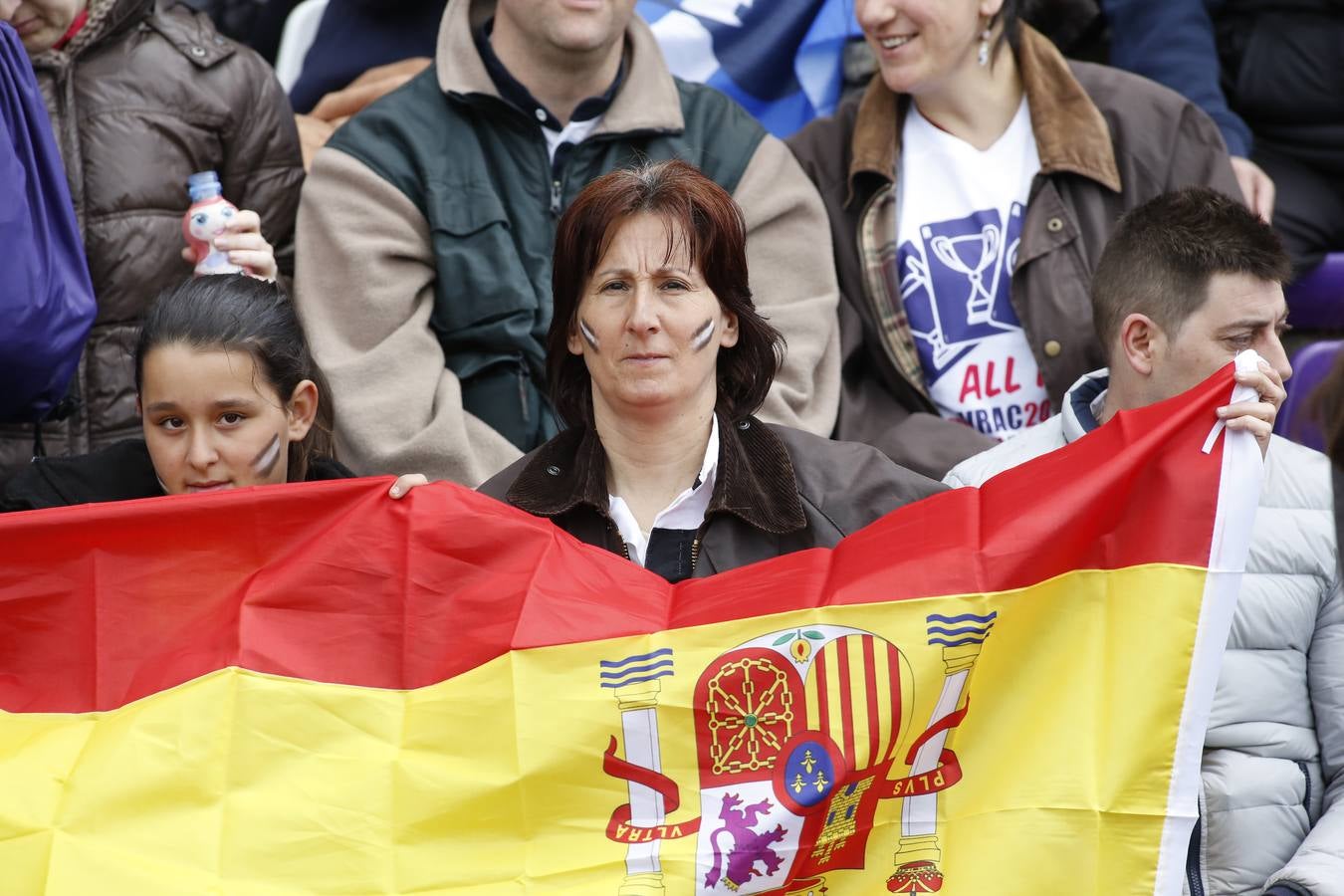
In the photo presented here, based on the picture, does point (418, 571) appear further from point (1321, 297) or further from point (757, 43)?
point (1321, 297)

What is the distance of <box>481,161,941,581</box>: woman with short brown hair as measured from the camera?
3672 mm

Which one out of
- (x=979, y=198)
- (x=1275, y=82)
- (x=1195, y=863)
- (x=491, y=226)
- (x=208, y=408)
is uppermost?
(x=1275, y=82)

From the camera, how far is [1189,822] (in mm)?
2973

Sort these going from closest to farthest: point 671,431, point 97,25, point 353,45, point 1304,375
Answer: point 671,431 → point 97,25 → point 1304,375 → point 353,45

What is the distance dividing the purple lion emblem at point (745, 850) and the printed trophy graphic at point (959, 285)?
1991 millimetres

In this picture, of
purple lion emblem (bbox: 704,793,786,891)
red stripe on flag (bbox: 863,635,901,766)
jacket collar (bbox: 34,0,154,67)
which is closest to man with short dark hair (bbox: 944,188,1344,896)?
red stripe on flag (bbox: 863,635,901,766)

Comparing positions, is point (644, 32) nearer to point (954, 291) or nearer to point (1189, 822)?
point (954, 291)

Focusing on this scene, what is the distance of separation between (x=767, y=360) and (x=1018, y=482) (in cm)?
77

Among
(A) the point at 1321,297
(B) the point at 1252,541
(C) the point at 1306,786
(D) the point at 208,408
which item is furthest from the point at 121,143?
(A) the point at 1321,297

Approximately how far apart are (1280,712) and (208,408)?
2.21m

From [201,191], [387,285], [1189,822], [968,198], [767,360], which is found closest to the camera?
[1189,822]

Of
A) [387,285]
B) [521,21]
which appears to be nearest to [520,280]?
[387,285]

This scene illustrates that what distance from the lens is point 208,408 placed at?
374 cm

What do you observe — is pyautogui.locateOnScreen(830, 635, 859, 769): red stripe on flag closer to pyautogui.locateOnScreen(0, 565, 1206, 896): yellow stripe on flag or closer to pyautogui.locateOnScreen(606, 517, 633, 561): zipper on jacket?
pyautogui.locateOnScreen(0, 565, 1206, 896): yellow stripe on flag
